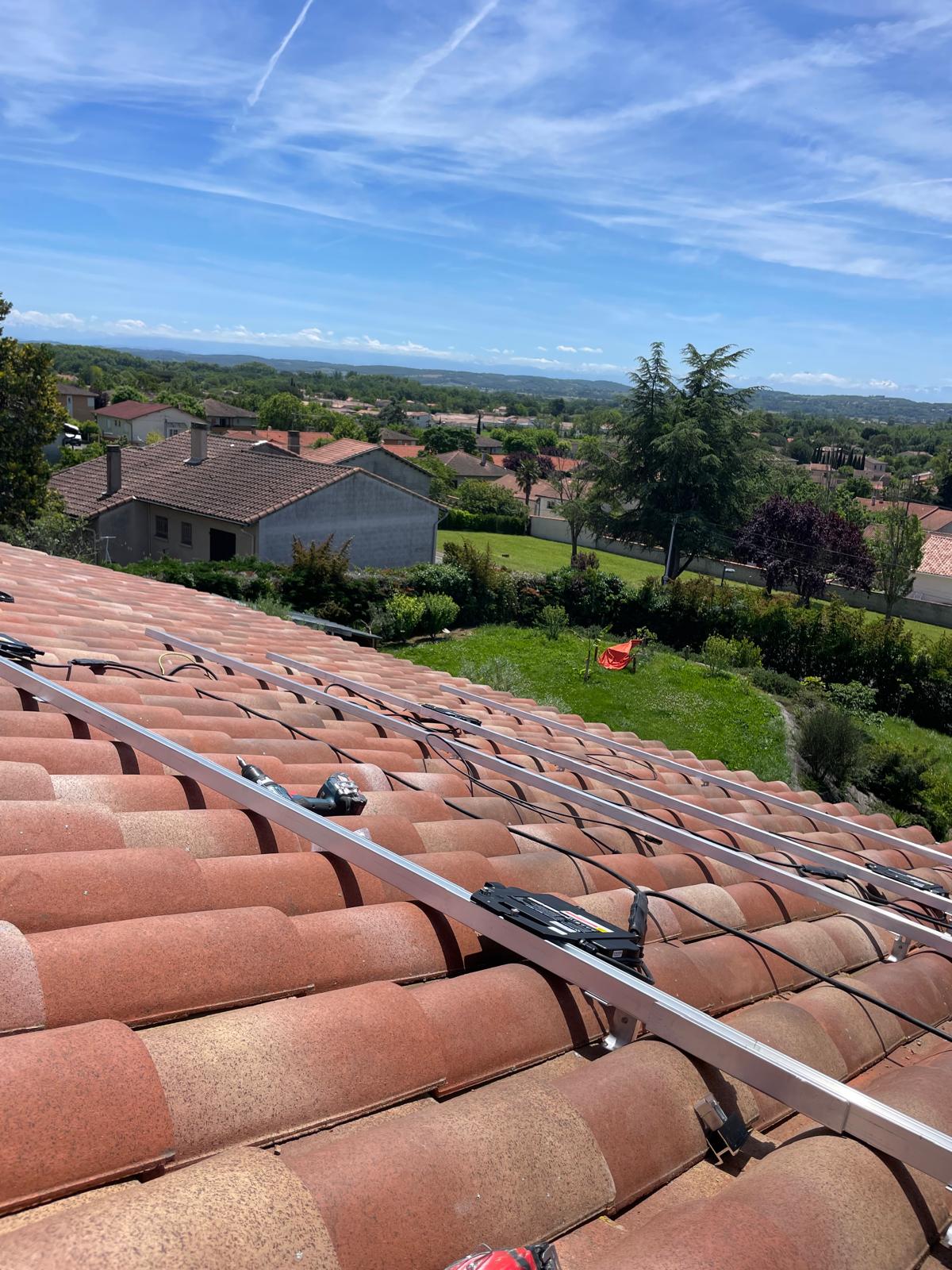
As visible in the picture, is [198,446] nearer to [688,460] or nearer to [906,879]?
[688,460]

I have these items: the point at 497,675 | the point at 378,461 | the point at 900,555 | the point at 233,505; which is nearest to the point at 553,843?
the point at 497,675

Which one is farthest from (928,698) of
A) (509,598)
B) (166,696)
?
(166,696)

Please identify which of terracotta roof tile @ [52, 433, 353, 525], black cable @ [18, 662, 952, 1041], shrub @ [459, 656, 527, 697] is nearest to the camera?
black cable @ [18, 662, 952, 1041]

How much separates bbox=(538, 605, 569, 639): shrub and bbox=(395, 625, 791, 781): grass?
3.09ft

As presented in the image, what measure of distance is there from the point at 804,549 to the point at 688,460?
23.9 ft

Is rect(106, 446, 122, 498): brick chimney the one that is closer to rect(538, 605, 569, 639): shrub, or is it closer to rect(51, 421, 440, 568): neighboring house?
rect(51, 421, 440, 568): neighboring house

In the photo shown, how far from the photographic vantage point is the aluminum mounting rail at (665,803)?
4.52 meters

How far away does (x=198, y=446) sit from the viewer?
119 ft

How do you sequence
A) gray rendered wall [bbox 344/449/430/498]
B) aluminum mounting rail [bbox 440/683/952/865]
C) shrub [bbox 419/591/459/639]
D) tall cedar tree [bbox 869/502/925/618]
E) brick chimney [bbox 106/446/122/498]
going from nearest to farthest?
1. aluminum mounting rail [bbox 440/683/952/865]
2. shrub [bbox 419/591/459/639]
3. brick chimney [bbox 106/446/122/498]
4. tall cedar tree [bbox 869/502/925/618]
5. gray rendered wall [bbox 344/449/430/498]

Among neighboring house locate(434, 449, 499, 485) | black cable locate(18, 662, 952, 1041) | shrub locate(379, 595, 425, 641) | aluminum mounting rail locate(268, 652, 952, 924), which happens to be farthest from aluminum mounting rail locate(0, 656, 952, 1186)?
neighboring house locate(434, 449, 499, 485)

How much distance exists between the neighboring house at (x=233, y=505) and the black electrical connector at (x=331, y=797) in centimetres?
2832

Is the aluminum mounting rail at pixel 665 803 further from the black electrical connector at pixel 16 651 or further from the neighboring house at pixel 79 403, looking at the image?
the neighboring house at pixel 79 403

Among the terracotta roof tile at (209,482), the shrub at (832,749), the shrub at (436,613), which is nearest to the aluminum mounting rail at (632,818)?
the shrub at (832,749)

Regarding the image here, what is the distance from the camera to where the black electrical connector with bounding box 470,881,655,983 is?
2477 millimetres
